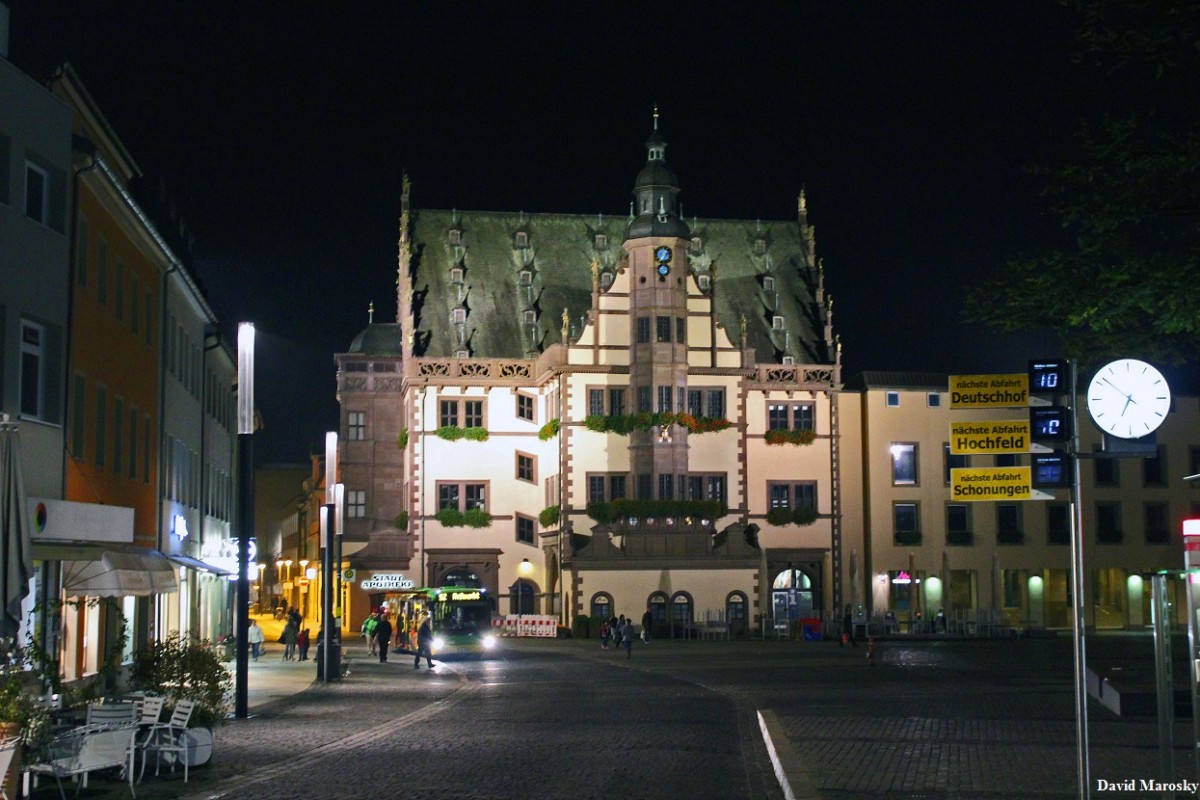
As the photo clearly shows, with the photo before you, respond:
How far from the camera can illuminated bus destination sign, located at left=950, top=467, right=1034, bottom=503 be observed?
48.0ft

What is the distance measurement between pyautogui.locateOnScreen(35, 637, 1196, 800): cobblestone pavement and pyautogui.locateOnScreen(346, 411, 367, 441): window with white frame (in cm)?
3942

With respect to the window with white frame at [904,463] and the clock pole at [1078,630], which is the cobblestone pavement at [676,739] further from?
the window with white frame at [904,463]

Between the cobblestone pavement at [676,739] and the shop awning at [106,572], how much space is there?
8.38 feet

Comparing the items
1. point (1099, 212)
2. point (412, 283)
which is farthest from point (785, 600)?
point (1099, 212)

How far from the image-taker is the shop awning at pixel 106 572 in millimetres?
23156

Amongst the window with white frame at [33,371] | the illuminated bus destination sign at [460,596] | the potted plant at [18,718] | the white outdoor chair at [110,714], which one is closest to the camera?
the potted plant at [18,718]

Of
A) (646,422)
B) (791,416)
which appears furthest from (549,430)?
(791,416)

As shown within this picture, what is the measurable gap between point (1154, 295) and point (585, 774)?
338 inches

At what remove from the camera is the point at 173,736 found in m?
19.1

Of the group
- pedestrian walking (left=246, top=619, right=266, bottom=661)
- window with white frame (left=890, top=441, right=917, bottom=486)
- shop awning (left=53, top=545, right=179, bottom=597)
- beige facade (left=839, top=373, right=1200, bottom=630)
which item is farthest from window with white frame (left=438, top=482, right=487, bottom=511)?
shop awning (left=53, top=545, right=179, bottom=597)

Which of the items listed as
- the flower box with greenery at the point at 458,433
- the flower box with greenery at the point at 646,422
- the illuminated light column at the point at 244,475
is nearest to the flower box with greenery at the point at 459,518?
the flower box with greenery at the point at 458,433

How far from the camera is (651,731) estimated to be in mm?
24812

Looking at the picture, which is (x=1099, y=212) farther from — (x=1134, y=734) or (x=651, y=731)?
(x=651, y=731)

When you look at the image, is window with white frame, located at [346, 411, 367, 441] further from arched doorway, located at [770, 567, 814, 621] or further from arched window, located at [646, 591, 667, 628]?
arched doorway, located at [770, 567, 814, 621]
